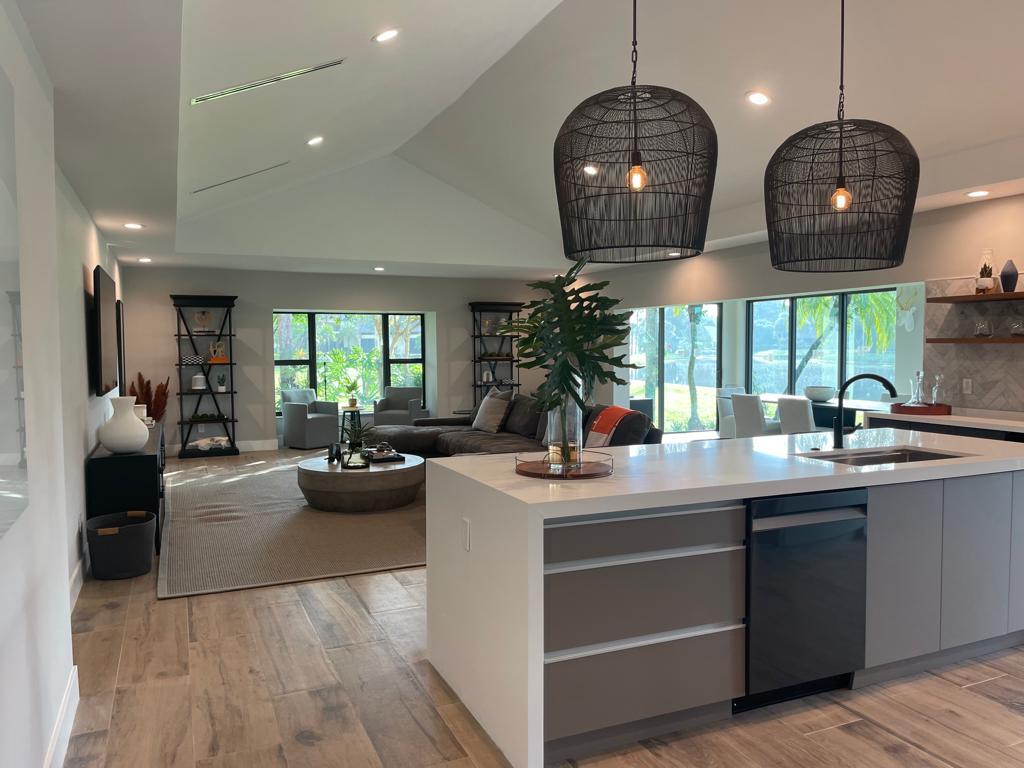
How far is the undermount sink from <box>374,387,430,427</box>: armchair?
281 inches

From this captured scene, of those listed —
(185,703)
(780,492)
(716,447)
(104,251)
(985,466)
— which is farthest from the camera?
(104,251)

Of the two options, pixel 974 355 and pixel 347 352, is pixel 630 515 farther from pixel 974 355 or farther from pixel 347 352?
pixel 347 352

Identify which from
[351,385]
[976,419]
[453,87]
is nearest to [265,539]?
[453,87]

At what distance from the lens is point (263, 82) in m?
3.87

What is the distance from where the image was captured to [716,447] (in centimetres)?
347

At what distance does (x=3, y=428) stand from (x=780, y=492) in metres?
2.38

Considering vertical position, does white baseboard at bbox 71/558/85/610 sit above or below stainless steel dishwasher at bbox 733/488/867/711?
below

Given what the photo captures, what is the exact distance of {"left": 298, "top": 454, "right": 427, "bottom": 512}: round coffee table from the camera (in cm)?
593

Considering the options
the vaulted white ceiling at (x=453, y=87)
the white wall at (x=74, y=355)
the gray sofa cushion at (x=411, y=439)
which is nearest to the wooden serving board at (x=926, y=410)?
the vaulted white ceiling at (x=453, y=87)

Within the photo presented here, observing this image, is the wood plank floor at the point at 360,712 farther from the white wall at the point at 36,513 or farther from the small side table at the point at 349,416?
the small side table at the point at 349,416

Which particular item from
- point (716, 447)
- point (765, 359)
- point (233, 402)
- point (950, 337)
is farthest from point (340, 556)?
point (765, 359)

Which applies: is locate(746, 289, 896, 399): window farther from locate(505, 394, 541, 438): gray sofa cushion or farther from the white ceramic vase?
the white ceramic vase

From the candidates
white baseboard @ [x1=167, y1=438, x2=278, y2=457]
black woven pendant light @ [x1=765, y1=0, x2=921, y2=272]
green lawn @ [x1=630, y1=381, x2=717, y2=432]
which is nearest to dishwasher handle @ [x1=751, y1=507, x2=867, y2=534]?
black woven pendant light @ [x1=765, y1=0, x2=921, y2=272]

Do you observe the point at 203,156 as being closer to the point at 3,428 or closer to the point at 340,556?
the point at 340,556
